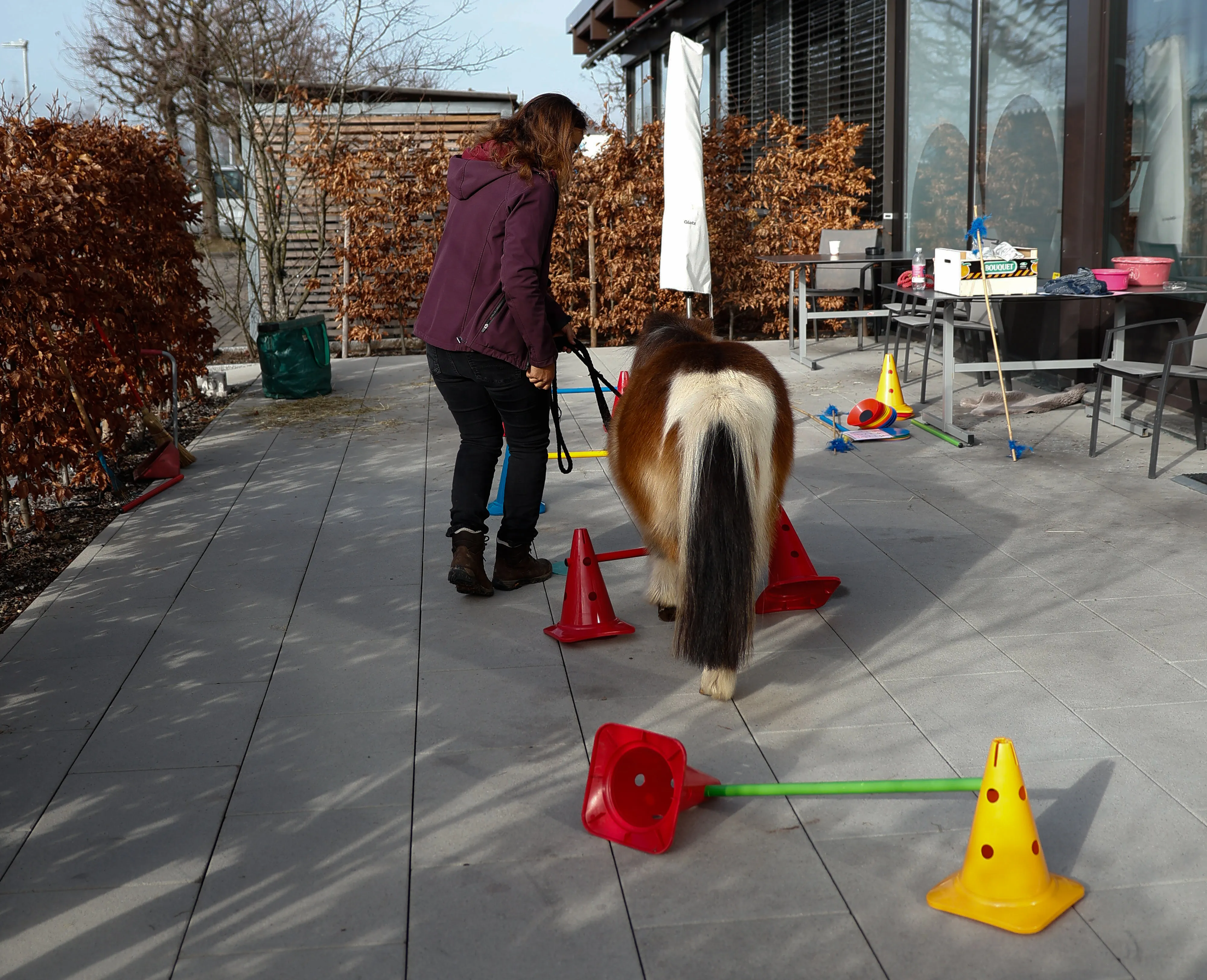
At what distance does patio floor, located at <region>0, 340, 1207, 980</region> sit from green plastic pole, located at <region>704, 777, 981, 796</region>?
5cm

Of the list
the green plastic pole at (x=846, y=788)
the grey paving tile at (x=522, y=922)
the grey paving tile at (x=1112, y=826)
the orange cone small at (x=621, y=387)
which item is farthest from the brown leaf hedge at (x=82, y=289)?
the grey paving tile at (x=1112, y=826)

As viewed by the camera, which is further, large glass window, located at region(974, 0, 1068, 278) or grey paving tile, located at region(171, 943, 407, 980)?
large glass window, located at region(974, 0, 1068, 278)

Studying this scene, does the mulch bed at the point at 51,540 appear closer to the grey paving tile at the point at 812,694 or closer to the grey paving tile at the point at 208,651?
the grey paving tile at the point at 208,651

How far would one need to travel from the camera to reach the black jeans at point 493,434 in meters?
4.29

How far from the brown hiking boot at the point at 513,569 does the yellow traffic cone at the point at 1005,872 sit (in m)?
2.49

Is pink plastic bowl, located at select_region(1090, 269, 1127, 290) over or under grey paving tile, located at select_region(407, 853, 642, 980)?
over

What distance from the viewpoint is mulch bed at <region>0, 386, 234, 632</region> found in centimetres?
485

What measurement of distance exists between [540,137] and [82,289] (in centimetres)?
300

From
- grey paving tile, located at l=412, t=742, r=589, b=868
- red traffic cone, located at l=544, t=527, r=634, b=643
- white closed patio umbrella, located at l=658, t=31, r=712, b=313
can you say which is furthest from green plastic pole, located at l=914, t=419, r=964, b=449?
grey paving tile, located at l=412, t=742, r=589, b=868

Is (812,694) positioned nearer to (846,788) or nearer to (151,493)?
(846,788)

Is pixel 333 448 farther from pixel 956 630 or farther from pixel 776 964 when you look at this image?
pixel 776 964

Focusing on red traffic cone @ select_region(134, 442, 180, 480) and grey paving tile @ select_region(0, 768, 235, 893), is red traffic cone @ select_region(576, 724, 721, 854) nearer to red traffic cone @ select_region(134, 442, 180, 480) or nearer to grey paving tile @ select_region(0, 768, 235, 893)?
grey paving tile @ select_region(0, 768, 235, 893)

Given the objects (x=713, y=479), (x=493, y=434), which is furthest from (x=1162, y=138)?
(x=713, y=479)

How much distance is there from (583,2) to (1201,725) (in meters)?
21.3
